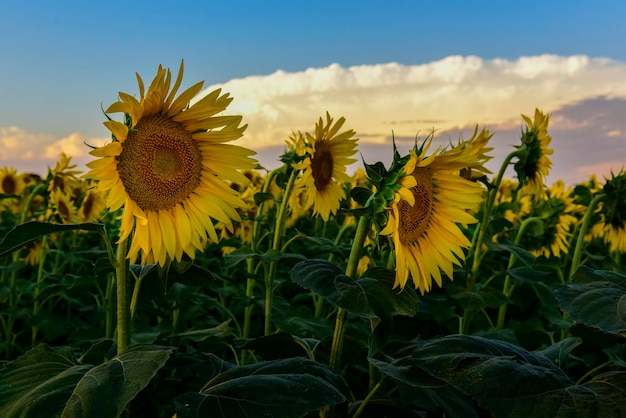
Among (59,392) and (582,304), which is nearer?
(59,392)

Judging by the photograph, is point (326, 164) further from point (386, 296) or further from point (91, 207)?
point (91, 207)

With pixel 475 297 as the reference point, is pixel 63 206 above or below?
above

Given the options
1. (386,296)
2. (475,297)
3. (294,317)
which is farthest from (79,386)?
(475,297)

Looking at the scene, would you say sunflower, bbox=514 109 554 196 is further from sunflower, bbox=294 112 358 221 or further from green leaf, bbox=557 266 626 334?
green leaf, bbox=557 266 626 334

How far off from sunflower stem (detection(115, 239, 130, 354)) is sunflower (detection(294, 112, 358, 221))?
1.55 meters

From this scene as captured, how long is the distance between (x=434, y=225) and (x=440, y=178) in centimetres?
15

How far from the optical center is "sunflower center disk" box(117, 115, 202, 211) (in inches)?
76.1

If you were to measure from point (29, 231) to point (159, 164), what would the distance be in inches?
16.1

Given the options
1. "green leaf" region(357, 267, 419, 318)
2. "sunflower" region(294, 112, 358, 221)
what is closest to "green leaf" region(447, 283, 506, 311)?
"sunflower" region(294, 112, 358, 221)

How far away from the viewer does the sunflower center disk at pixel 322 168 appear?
11.3 feet

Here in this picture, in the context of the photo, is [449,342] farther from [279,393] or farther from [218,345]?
[218,345]

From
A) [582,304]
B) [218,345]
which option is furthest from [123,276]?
[582,304]

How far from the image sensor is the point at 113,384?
1.51m

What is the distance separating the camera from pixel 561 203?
468cm
